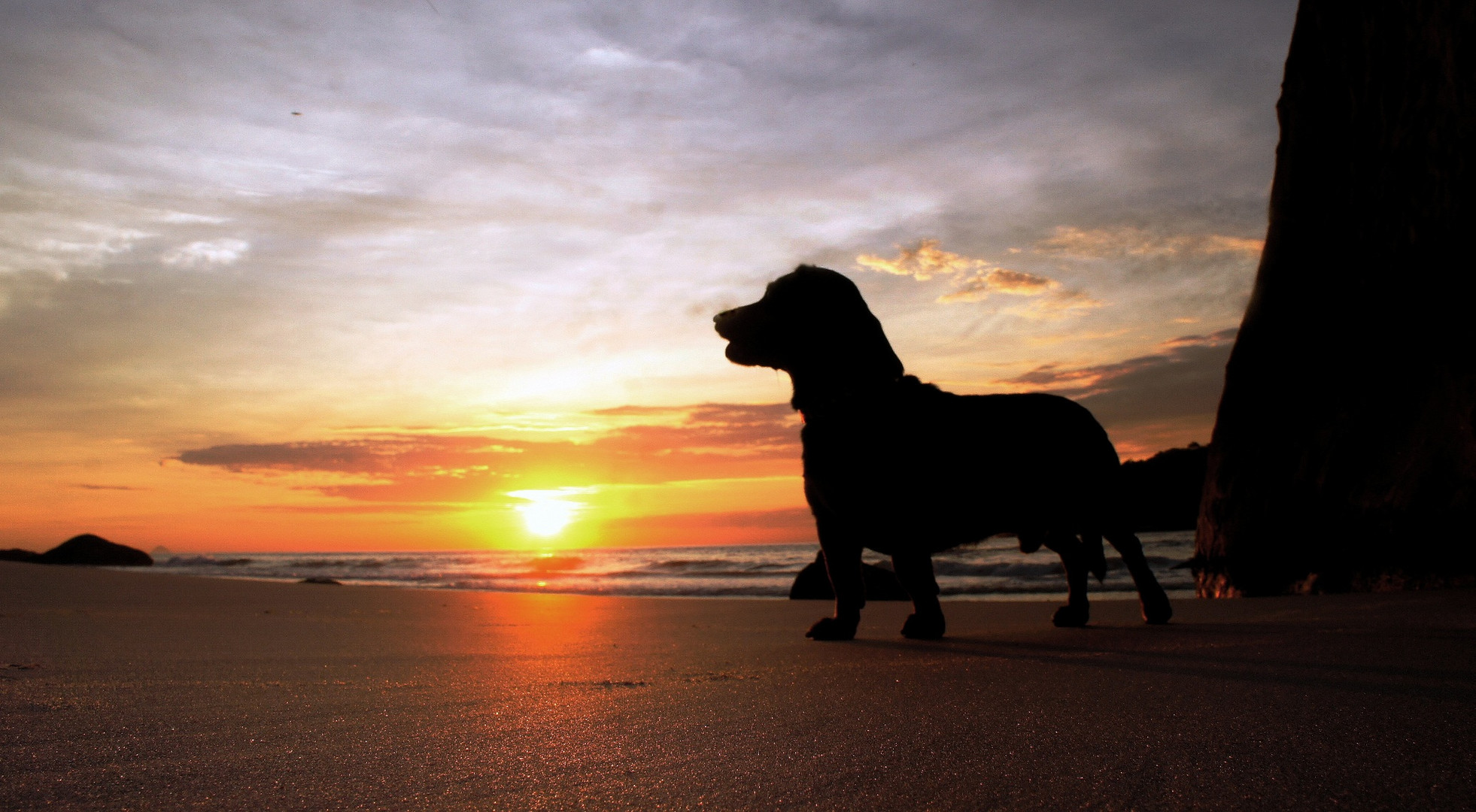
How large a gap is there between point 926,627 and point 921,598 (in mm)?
124

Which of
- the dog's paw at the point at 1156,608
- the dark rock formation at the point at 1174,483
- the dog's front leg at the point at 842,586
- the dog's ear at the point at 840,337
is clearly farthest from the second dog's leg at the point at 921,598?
the dark rock formation at the point at 1174,483

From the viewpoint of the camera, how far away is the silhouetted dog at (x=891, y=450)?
3594mm

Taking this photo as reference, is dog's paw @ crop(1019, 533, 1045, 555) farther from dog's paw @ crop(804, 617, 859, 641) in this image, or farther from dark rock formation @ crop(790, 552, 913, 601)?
dark rock formation @ crop(790, 552, 913, 601)

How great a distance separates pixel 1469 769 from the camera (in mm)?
1255

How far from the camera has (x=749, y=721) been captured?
1.71 metres

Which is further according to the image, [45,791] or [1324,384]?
[1324,384]

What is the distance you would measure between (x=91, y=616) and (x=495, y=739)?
3494mm

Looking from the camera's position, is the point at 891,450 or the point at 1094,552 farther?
the point at 1094,552

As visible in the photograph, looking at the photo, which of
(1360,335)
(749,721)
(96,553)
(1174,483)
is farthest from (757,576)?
(96,553)

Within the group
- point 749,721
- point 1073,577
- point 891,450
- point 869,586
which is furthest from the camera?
point 869,586

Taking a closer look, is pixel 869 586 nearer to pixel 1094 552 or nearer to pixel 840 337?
pixel 1094 552

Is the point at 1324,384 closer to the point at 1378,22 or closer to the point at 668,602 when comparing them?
the point at 1378,22

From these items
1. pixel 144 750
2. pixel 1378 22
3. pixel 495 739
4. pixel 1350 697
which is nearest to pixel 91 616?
pixel 144 750

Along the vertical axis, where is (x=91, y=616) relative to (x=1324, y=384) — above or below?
below
